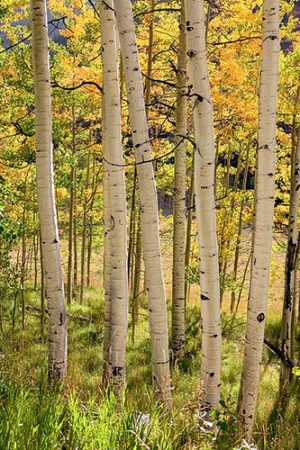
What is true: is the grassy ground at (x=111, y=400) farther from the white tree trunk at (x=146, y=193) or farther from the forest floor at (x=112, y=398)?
the white tree trunk at (x=146, y=193)

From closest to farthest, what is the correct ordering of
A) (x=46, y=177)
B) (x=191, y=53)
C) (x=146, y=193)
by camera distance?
(x=191, y=53), (x=146, y=193), (x=46, y=177)

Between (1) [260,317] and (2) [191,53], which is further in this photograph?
(1) [260,317]

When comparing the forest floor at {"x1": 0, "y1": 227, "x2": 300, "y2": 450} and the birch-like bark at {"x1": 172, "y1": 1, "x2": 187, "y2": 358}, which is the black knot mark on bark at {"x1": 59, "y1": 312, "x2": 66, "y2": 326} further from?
the birch-like bark at {"x1": 172, "y1": 1, "x2": 187, "y2": 358}

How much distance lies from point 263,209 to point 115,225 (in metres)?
1.48

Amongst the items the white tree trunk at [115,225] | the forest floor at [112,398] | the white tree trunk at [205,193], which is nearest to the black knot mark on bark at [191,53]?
the white tree trunk at [205,193]

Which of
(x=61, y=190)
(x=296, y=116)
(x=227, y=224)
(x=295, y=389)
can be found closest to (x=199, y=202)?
(x=296, y=116)

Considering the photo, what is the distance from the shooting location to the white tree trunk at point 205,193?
370cm

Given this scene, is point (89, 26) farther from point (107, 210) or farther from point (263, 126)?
point (263, 126)

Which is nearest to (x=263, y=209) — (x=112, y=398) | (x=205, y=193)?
(x=205, y=193)

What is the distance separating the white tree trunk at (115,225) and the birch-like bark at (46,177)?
582 mm

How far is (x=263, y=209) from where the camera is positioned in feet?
13.0

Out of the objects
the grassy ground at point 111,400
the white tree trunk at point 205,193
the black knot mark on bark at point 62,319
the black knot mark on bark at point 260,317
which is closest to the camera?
the grassy ground at point 111,400

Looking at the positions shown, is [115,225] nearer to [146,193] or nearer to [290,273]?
[146,193]

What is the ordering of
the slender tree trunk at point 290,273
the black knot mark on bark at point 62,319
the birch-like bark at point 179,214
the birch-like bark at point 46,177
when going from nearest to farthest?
1. the birch-like bark at point 46,177
2. the black knot mark on bark at point 62,319
3. the slender tree trunk at point 290,273
4. the birch-like bark at point 179,214
